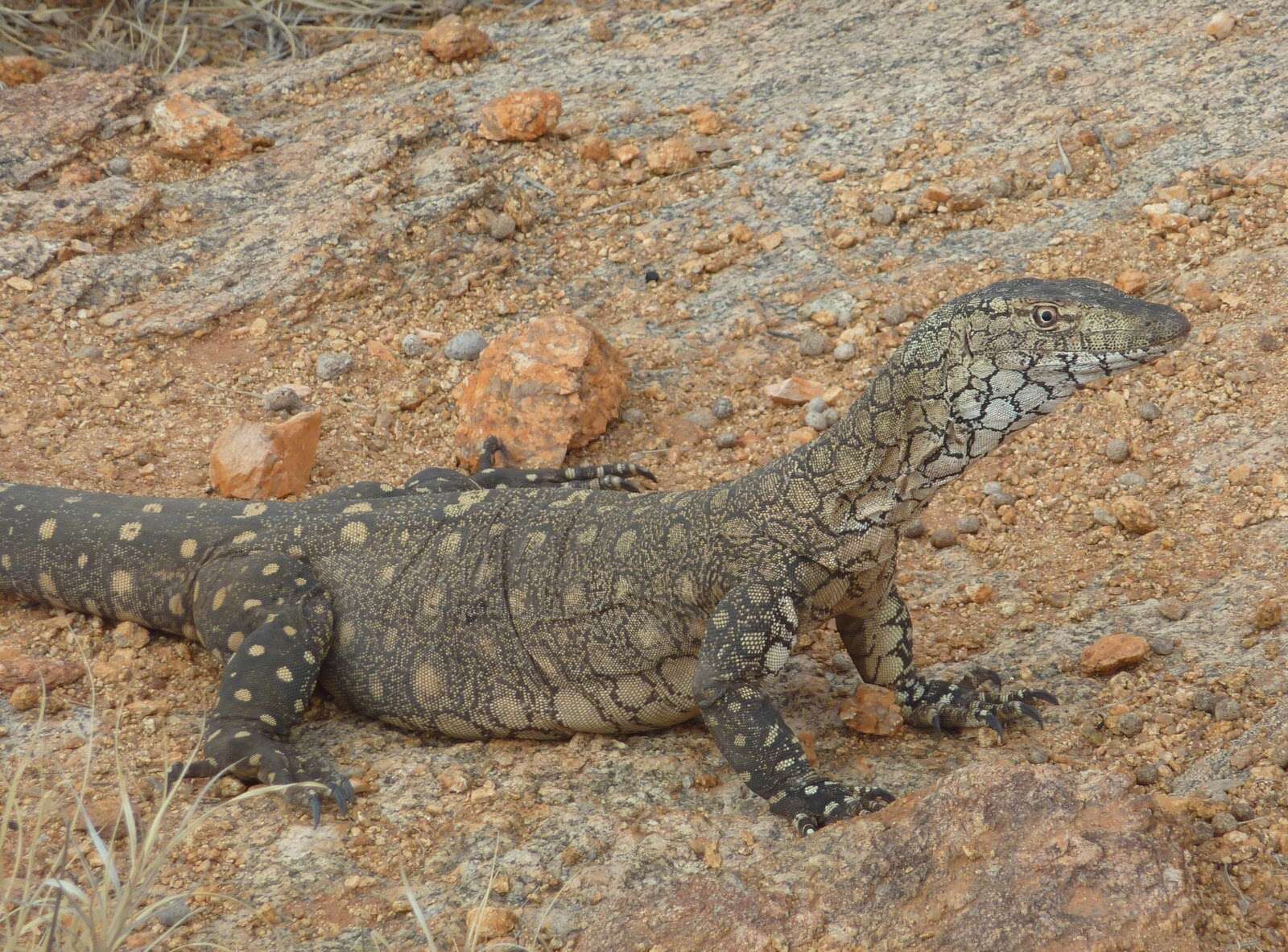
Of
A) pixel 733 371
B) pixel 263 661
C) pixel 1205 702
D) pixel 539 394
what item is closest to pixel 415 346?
pixel 539 394

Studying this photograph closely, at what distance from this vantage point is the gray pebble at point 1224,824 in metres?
4.35

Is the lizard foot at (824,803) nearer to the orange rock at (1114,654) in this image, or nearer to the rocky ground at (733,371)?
the rocky ground at (733,371)

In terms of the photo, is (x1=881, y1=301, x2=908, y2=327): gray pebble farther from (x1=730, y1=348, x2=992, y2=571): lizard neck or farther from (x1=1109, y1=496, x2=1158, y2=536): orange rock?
(x1=730, y1=348, x2=992, y2=571): lizard neck

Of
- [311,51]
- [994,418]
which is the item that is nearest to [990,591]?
[994,418]

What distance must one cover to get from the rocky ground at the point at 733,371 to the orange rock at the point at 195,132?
0.04 metres

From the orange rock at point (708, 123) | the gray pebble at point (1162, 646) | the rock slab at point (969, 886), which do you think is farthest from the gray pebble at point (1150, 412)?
the orange rock at point (708, 123)

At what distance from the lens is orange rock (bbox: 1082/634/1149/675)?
18.3 feet

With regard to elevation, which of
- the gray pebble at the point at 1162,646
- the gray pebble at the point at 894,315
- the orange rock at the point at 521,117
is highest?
the orange rock at the point at 521,117

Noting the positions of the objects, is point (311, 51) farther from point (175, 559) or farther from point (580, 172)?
point (175, 559)

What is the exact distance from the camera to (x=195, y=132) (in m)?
10.5

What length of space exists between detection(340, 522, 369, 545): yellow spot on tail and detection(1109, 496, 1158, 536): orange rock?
3.88 m

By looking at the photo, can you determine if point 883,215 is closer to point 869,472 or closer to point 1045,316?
point 869,472

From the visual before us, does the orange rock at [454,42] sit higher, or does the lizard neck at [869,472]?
the orange rock at [454,42]

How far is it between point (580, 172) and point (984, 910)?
7735 mm
